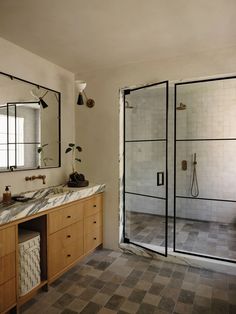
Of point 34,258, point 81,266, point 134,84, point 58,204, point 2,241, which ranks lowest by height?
point 81,266

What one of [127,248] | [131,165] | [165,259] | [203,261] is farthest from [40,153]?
[203,261]

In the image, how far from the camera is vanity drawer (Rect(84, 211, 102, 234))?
290 cm

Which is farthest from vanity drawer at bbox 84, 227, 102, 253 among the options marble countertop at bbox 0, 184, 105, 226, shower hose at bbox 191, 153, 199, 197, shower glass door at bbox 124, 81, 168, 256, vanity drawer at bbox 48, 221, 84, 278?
shower hose at bbox 191, 153, 199, 197

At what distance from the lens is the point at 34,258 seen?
2.18 m

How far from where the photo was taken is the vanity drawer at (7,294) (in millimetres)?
1800

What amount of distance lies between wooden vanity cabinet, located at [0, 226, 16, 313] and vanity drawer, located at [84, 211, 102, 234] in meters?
1.08

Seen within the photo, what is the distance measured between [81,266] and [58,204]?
3.08ft

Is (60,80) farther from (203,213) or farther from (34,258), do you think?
(203,213)

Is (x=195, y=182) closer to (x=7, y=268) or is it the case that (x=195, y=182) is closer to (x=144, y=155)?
(x=144, y=155)

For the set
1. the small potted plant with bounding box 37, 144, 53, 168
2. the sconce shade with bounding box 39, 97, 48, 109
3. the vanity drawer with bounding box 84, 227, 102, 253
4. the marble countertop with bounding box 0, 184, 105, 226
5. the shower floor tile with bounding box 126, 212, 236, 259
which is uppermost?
the sconce shade with bounding box 39, 97, 48, 109

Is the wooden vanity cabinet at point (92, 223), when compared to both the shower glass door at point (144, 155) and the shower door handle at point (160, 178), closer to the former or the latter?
the shower glass door at point (144, 155)

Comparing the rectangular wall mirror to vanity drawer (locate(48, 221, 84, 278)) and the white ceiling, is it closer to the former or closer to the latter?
the white ceiling

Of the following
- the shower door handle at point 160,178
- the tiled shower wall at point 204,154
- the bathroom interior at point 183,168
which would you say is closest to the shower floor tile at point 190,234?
the bathroom interior at point 183,168

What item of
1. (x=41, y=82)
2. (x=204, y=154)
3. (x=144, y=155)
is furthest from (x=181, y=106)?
(x=41, y=82)
